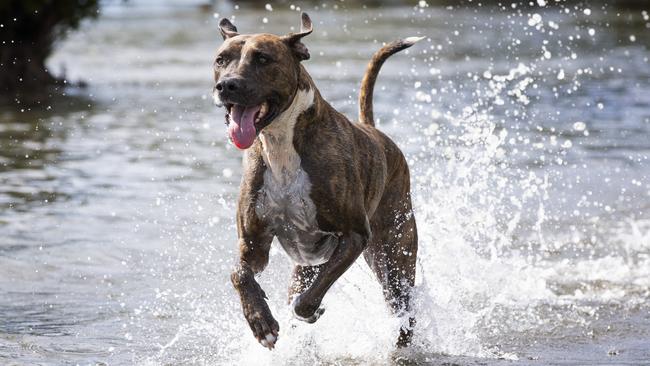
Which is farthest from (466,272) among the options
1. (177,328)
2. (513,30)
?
(513,30)

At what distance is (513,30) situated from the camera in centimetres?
2516

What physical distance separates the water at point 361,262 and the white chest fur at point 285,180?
2.87 ft

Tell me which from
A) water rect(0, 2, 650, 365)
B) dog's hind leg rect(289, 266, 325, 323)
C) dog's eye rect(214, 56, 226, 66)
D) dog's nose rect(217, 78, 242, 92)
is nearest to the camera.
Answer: dog's nose rect(217, 78, 242, 92)

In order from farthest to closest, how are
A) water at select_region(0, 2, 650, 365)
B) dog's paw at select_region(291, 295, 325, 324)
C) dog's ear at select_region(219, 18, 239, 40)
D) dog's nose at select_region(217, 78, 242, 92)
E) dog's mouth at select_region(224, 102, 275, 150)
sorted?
water at select_region(0, 2, 650, 365) < dog's ear at select_region(219, 18, 239, 40) < dog's paw at select_region(291, 295, 325, 324) < dog's mouth at select_region(224, 102, 275, 150) < dog's nose at select_region(217, 78, 242, 92)

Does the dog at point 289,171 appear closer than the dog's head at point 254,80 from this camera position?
No

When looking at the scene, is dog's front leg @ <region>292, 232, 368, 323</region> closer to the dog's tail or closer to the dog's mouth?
the dog's mouth

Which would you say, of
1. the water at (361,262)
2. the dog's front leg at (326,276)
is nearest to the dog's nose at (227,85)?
the dog's front leg at (326,276)

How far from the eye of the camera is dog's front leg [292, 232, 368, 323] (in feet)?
18.0

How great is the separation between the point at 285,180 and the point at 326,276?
474 millimetres

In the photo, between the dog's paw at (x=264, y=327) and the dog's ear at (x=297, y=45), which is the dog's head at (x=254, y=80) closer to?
the dog's ear at (x=297, y=45)

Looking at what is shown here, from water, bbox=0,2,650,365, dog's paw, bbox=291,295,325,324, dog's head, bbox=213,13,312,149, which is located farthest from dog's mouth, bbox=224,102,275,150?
water, bbox=0,2,650,365

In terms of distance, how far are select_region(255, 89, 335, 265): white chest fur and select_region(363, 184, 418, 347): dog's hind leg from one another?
34.7 inches

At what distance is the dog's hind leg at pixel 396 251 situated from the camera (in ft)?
20.8

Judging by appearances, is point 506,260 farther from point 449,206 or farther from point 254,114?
point 254,114
